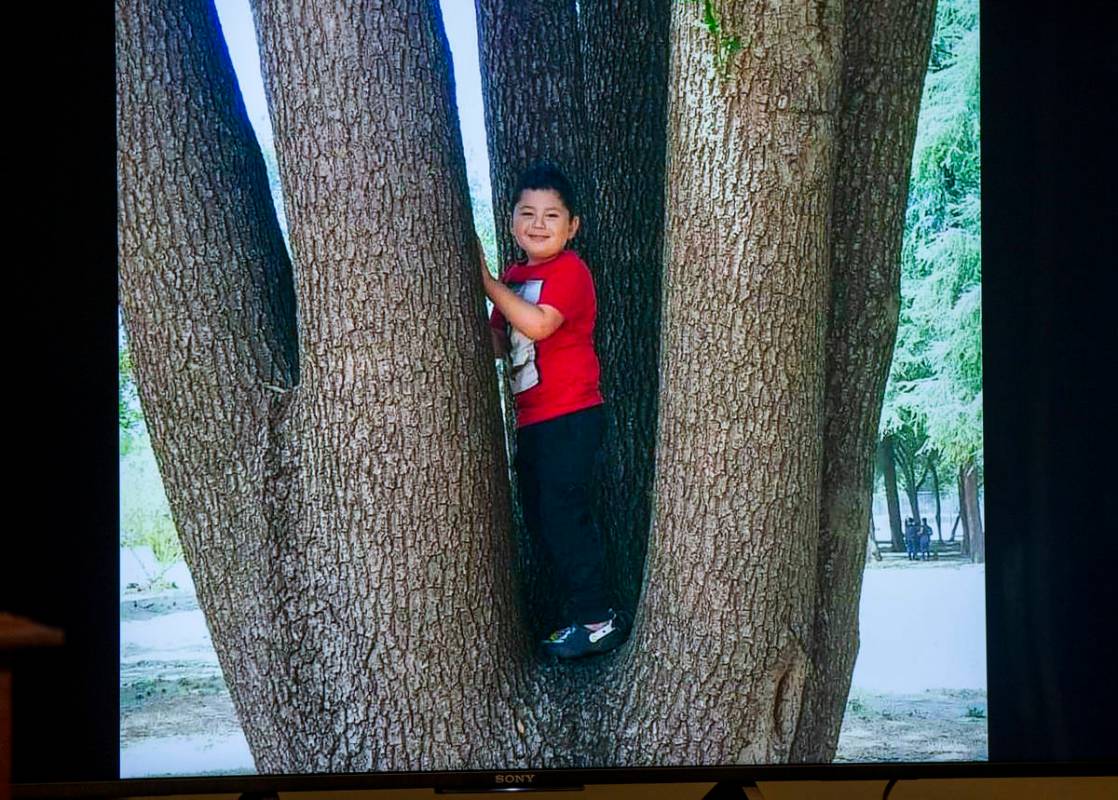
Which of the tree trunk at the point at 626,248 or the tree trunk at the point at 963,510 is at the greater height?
the tree trunk at the point at 626,248

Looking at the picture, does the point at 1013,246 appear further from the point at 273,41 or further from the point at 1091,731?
the point at 273,41

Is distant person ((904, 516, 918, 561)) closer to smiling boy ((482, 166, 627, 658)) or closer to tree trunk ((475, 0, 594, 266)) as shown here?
smiling boy ((482, 166, 627, 658))

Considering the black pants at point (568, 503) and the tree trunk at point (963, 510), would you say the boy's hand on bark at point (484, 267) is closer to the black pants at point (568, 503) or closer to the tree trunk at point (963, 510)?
the black pants at point (568, 503)

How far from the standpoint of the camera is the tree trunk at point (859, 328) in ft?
7.42

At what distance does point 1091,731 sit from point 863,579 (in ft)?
1.89

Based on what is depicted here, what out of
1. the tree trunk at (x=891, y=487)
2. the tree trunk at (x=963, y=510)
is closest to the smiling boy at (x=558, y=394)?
the tree trunk at (x=891, y=487)

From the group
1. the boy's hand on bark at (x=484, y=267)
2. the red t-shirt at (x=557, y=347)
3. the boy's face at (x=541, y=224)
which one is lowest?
the red t-shirt at (x=557, y=347)

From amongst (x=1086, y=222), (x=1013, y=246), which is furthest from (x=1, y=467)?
(x=1086, y=222)

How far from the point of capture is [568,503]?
2.29 m

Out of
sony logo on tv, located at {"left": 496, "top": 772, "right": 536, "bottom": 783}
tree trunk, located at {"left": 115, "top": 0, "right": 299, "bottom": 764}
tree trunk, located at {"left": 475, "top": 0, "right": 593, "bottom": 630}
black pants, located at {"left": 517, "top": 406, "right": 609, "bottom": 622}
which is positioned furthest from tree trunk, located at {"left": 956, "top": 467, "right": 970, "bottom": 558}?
tree trunk, located at {"left": 115, "top": 0, "right": 299, "bottom": 764}

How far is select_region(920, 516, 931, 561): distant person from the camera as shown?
90.3 inches

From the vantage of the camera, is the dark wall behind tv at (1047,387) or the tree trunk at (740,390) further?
the dark wall behind tv at (1047,387)

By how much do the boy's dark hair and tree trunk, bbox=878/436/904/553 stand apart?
799mm

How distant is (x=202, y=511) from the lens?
2252 mm
